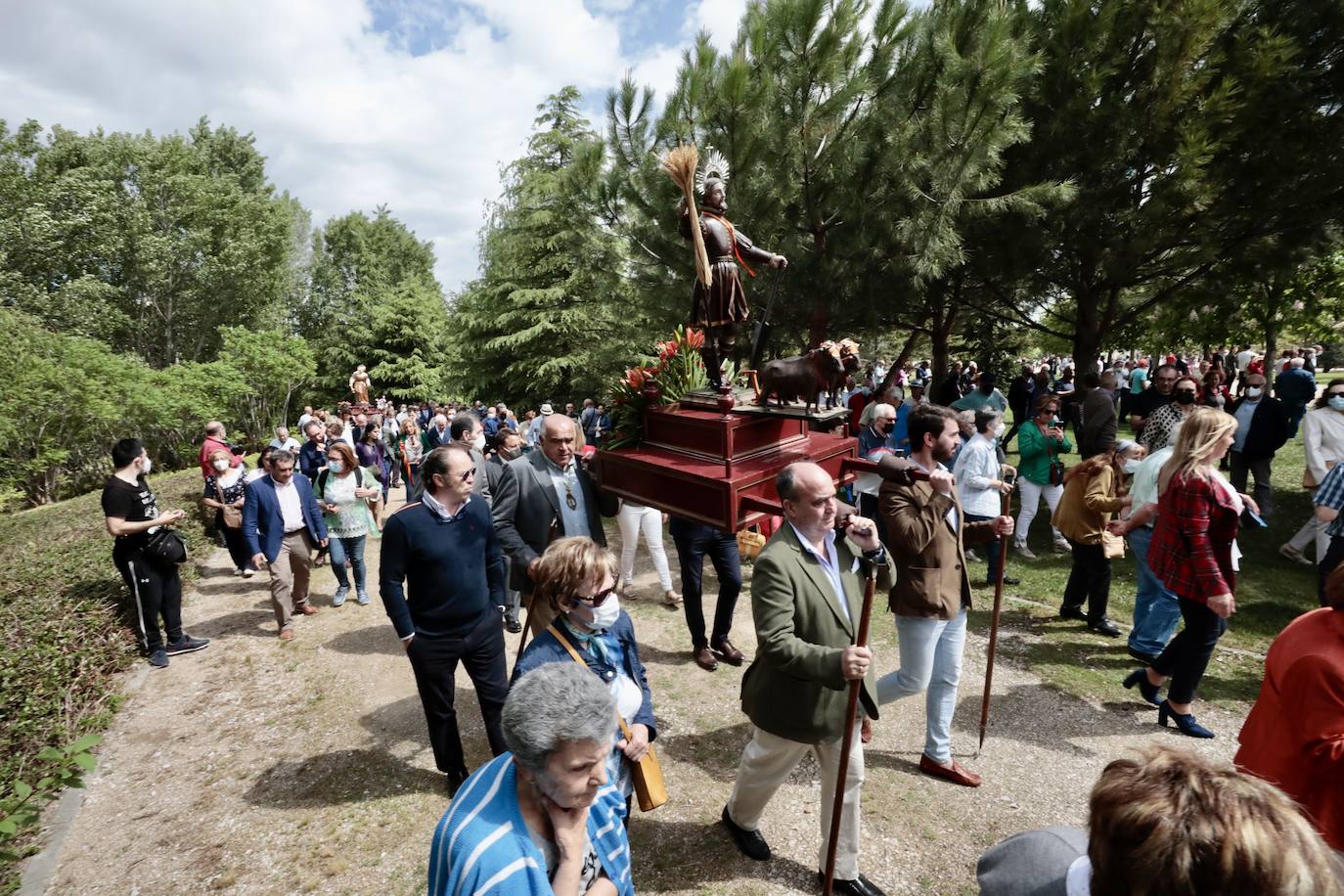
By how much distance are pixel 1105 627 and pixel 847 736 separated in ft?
14.7

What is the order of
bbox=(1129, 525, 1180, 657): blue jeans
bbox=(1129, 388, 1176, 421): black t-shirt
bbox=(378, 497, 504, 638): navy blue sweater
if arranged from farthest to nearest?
1. bbox=(1129, 388, 1176, 421): black t-shirt
2. bbox=(1129, 525, 1180, 657): blue jeans
3. bbox=(378, 497, 504, 638): navy blue sweater

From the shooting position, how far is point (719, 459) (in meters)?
3.09

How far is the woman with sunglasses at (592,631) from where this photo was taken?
2.41 metres

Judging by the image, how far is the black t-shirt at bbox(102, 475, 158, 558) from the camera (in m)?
5.14

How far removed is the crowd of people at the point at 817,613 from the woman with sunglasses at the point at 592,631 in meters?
0.01

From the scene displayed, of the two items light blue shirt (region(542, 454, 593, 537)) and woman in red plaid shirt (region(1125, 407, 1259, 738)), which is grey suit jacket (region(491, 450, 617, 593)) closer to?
light blue shirt (region(542, 454, 593, 537))

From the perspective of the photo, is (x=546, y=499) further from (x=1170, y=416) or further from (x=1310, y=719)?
(x=1170, y=416)

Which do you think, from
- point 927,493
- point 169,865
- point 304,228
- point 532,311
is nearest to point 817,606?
point 927,493

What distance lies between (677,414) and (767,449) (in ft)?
1.74

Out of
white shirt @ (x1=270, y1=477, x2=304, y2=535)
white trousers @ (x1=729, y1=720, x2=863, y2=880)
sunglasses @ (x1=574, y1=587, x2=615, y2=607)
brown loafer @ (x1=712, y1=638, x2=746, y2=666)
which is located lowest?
brown loafer @ (x1=712, y1=638, x2=746, y2=666)

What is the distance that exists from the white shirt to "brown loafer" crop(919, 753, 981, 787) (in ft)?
20.2

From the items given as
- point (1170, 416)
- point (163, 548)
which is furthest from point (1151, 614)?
point (163, 548)

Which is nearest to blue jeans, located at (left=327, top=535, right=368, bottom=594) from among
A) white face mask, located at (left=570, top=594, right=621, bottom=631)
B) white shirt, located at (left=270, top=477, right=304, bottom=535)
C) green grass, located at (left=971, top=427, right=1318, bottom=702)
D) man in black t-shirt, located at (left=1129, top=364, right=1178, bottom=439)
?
white shirt, located at (left=270, top=477, right=304, bottom=535)

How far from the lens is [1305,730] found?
6.37 feet
